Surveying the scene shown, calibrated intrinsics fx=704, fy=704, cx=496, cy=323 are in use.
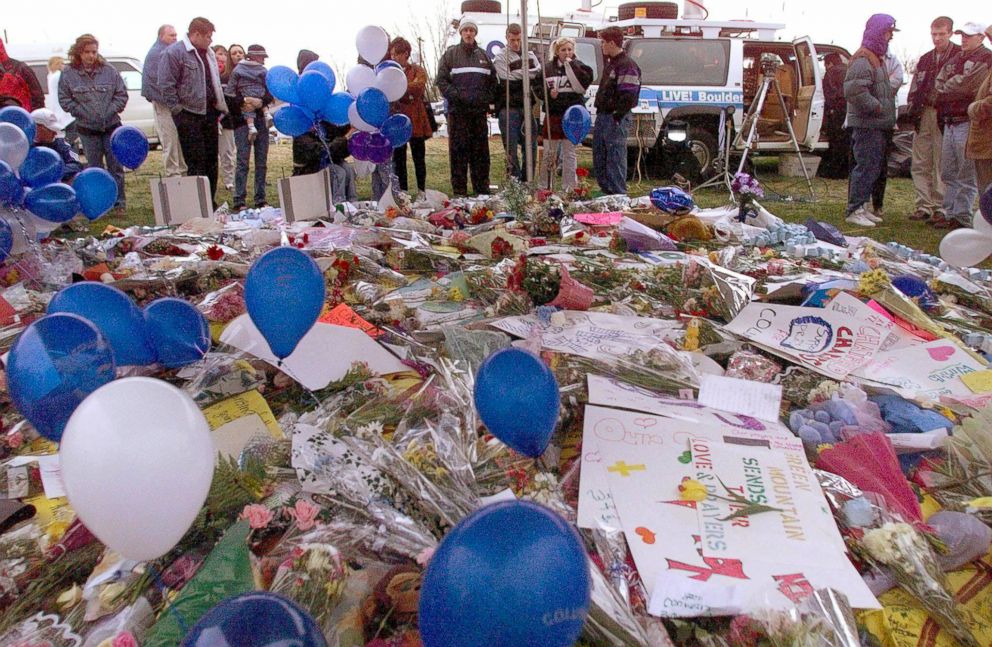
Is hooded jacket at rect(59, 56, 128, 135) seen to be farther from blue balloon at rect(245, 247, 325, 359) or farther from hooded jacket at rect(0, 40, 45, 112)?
blue balloon at rect(245, 247, 325, 359)

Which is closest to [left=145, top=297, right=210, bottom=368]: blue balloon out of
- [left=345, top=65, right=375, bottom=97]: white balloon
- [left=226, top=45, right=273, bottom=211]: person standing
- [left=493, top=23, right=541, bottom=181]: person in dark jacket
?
[left=345, top=65, right=375, bottom=97]: white balloon

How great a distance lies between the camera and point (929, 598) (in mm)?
1246

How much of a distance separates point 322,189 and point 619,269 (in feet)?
8.11

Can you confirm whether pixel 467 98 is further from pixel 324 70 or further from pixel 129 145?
pixel 129 145

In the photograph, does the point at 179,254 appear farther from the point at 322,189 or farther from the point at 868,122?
the point at 868,122

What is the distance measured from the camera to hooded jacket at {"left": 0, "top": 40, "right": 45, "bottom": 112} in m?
4.78

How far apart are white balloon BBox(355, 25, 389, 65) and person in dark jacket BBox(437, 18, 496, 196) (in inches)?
33.4

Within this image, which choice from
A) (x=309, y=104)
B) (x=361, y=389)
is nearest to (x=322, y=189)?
(x=309, y=104)

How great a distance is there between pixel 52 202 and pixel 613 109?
159 inches

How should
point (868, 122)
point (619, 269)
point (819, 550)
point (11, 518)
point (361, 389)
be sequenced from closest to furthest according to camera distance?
point (819, 550)
point (11, 518)
point (361, 389)
point (619, 269)
point (868, 122)

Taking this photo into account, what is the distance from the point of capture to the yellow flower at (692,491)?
152 cm

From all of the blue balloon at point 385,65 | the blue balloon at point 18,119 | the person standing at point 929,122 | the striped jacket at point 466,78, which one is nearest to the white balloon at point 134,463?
the blue balloon at point 18,119

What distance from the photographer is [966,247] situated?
2988mm

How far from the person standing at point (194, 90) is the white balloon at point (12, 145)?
75.1 inches
